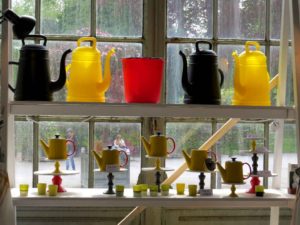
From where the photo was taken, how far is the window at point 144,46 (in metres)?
2.09

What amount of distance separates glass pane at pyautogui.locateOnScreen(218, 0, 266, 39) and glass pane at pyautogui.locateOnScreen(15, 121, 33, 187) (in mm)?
806

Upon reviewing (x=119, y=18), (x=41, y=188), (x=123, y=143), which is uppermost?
(x=119, y=18)

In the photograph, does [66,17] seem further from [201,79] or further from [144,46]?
[201,79]

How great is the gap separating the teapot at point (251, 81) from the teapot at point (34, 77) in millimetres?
551

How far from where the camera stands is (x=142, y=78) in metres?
1.73

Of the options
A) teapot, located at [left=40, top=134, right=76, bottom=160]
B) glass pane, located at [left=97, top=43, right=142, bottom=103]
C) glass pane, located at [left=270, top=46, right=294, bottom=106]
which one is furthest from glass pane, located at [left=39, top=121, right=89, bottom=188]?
glass pane, located at [left=270, top=46, right=294, bottom=106]

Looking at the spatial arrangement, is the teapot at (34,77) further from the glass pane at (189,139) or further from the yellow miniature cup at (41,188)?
the glass pane at (189,139)

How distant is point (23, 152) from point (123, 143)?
369mm

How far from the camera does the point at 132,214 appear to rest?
189cm

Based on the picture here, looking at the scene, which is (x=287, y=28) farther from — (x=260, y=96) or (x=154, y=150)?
(x=154, y=150)

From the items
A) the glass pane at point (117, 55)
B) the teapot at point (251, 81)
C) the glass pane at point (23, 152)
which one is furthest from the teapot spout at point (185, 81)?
the glass pane at point (23, 152)

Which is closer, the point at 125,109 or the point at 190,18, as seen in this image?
the point at 125,109

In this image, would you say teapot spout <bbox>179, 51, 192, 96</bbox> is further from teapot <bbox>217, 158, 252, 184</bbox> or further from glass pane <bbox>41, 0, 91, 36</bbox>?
glass pane <bbox>41, 0, 91, 36</bbox>

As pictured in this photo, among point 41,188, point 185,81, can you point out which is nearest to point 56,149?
point 41,188
